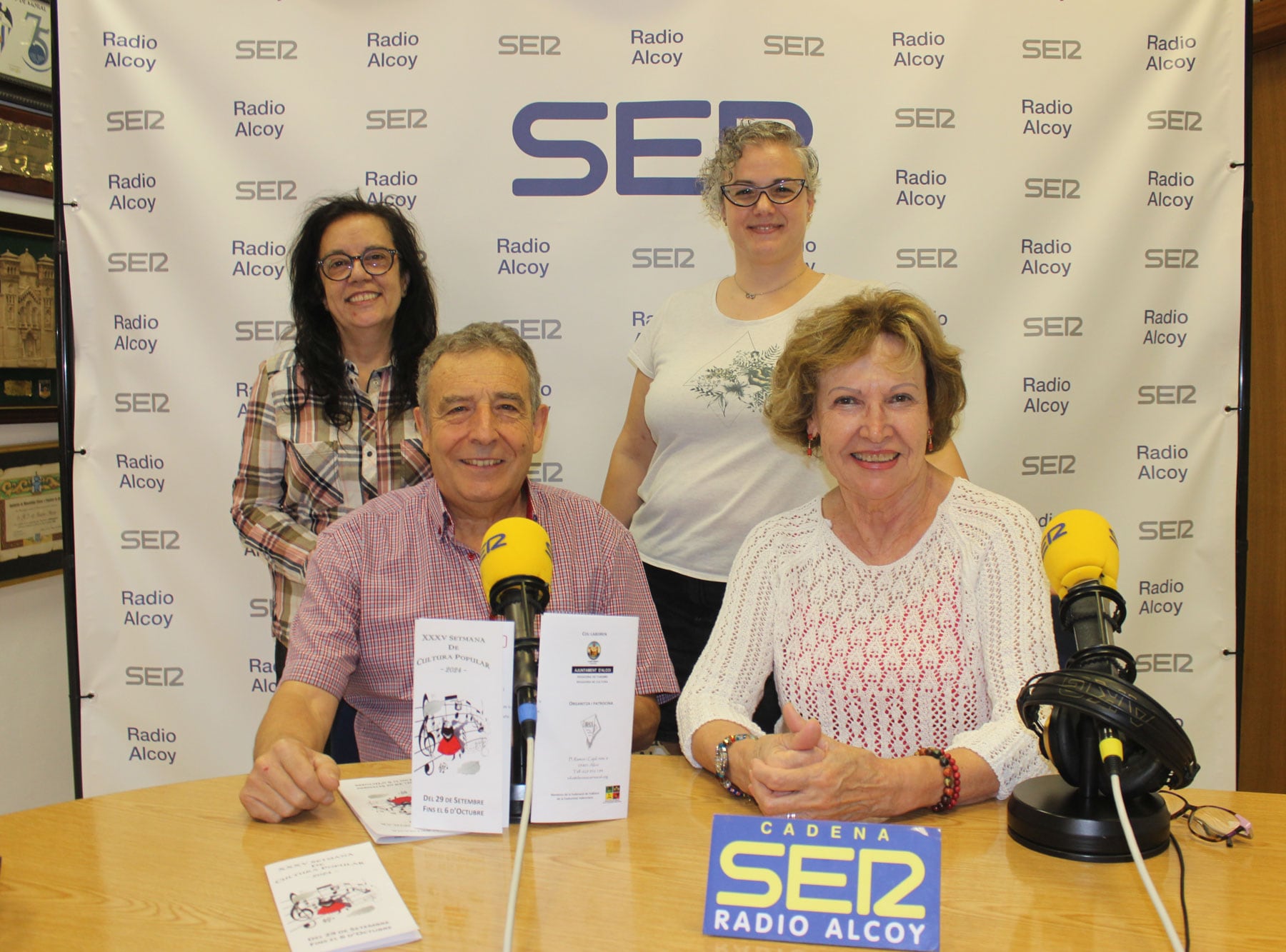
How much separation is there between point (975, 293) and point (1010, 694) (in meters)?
1.96

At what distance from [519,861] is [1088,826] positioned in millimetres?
813

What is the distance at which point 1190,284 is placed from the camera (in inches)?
132

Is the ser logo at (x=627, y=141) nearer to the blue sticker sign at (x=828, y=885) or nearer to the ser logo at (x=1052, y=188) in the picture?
the ser logo at (x=1052, y=188)

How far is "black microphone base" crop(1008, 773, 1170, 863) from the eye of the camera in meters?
1.42

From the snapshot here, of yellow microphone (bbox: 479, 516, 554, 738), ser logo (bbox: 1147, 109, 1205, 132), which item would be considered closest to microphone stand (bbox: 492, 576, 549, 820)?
yellow microphone (bbox: 479, 516, 554, 738)

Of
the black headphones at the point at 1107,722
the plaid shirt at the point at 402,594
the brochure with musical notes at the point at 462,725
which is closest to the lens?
the black headphones at the point at 1107,722

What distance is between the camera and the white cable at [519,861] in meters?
1.15

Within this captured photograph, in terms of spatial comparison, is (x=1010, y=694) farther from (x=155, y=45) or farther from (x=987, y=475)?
(x=155, y=45)

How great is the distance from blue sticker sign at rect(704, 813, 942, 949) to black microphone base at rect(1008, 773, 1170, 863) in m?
0.29

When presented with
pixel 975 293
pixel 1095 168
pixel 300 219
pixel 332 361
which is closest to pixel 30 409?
pixel 300 219

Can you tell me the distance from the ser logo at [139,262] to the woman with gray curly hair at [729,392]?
1759 mm

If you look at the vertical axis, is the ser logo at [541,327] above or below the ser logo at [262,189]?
below

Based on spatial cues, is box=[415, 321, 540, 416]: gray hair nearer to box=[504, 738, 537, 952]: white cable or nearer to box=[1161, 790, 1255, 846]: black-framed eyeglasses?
box=[504, 738, 537, 952]: white cable

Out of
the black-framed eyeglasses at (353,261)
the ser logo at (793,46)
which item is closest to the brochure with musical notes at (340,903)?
the black-framed eyeglasses at (353,261)
